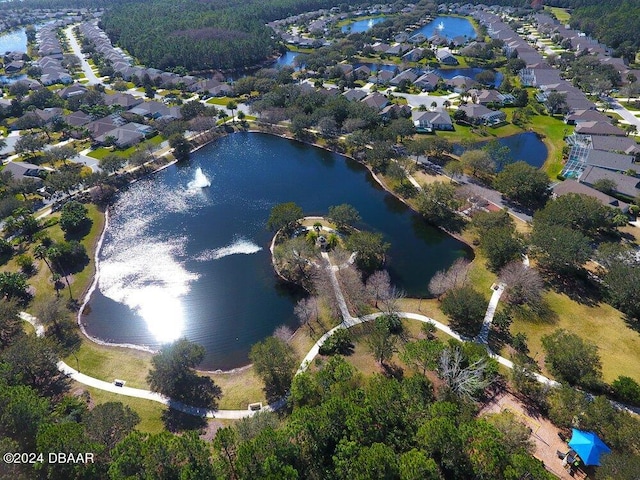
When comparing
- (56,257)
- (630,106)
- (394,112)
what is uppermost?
(394,112)

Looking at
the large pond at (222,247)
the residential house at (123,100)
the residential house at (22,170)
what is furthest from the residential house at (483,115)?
the residential house at (22,170)

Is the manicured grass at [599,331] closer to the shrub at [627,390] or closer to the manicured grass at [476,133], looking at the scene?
the shrub at [627,390]

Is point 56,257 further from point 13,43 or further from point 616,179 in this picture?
point 13,43

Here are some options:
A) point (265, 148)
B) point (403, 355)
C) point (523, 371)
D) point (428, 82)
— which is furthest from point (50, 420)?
point (428, 82)

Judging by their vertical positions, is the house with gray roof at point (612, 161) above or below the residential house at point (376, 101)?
above

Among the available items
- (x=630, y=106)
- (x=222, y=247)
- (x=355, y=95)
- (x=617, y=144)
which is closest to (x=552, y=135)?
(x=617, y=144)
